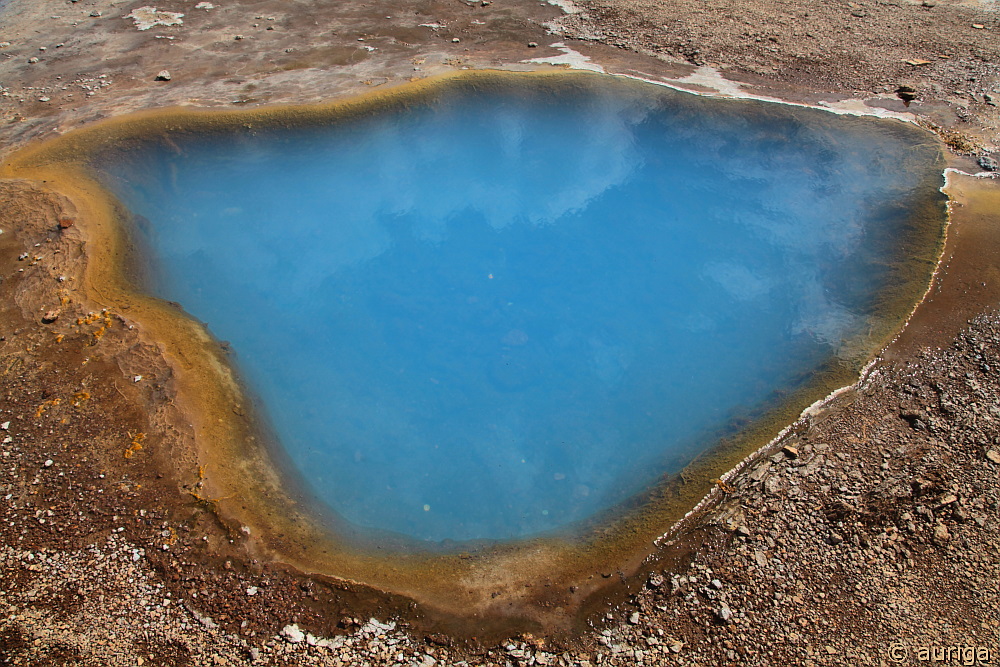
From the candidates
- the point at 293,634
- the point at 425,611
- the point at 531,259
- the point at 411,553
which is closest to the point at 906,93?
the point at 531,259

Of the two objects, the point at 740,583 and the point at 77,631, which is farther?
the point at 740,583

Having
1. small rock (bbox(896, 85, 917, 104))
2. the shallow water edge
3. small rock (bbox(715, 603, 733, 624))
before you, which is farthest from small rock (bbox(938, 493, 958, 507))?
small rock (bbox(896, 85, 917, 104))

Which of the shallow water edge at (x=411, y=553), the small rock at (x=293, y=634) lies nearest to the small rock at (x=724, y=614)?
the shallow water edge at (x=411, y=553)

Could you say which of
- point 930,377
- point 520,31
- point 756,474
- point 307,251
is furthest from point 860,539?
point 520,31

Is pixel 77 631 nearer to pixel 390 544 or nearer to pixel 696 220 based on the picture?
pixel 390 544

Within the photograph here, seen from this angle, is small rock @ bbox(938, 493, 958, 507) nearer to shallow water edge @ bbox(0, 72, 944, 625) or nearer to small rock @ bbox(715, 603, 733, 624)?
shallow water edge @ bbox(0, 72, 944, 625)
